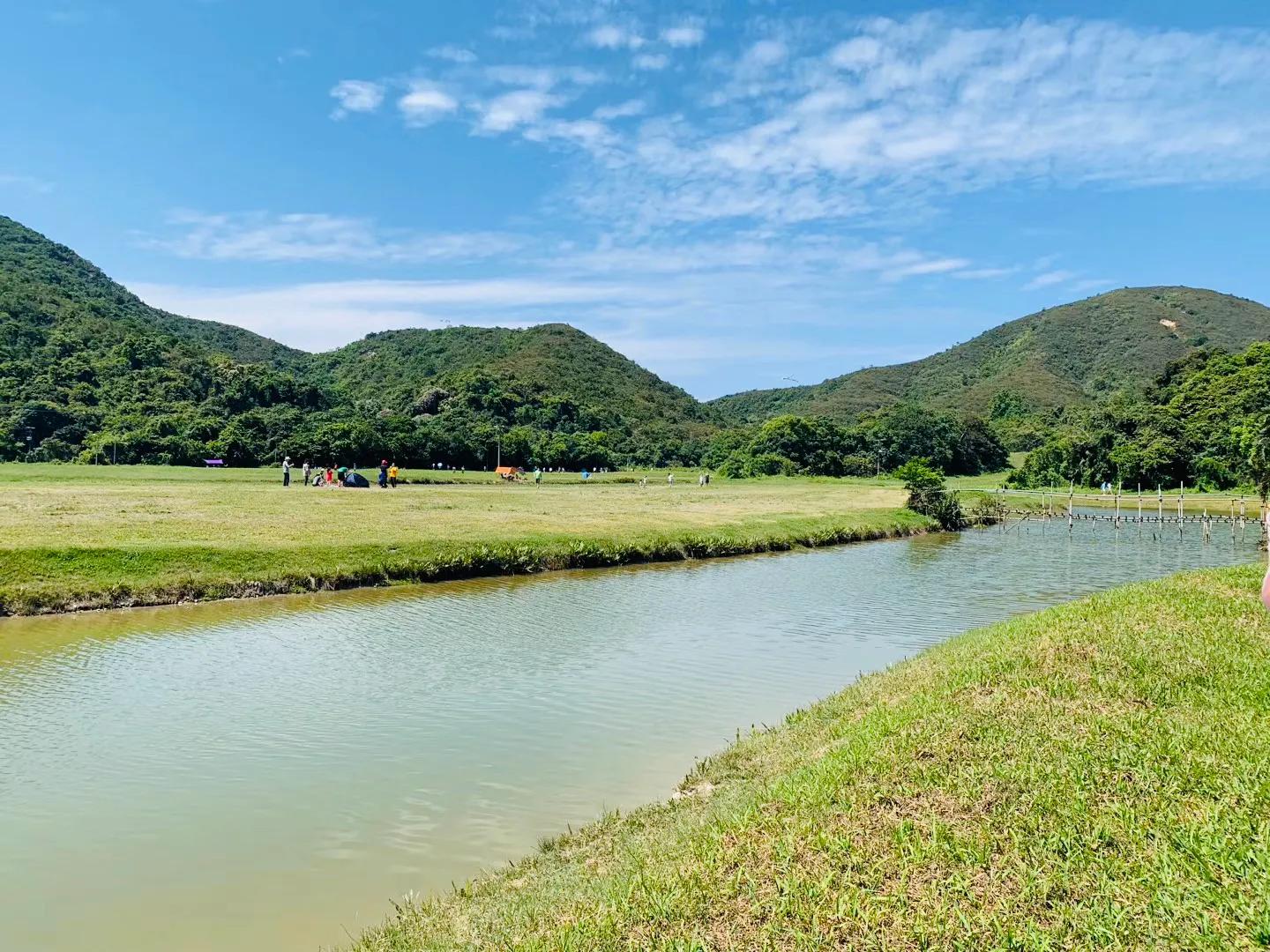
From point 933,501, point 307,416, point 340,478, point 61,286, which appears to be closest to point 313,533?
point 340,478

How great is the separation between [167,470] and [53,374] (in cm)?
6196

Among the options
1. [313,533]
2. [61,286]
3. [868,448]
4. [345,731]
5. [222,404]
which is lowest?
[345,731]

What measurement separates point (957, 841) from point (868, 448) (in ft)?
461

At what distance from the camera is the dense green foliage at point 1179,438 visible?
87.6m

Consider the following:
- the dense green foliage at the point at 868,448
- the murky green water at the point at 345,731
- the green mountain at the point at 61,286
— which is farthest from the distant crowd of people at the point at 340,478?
the green mountain at the point at 61,286

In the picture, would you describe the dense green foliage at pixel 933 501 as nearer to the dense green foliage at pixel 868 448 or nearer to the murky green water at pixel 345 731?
the murky green water at pixel 345 731

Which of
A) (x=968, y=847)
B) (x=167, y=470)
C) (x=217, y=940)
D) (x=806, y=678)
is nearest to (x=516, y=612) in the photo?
(x=806, y=678)

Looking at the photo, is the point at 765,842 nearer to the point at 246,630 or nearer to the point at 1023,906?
the point at 1023,906

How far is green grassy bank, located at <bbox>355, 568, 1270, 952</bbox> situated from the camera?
535cm

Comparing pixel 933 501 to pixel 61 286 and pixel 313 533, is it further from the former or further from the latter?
pixel 61 286

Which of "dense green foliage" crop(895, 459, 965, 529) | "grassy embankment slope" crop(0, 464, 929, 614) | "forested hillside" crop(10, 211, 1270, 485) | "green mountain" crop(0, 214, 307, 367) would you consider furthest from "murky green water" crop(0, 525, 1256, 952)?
"green mountain" crop(0, 214, 307, 367)

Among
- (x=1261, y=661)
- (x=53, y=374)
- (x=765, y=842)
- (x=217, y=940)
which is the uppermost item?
(x=53, y=374)

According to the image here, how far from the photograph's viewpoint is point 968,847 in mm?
6152

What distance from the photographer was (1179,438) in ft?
305
